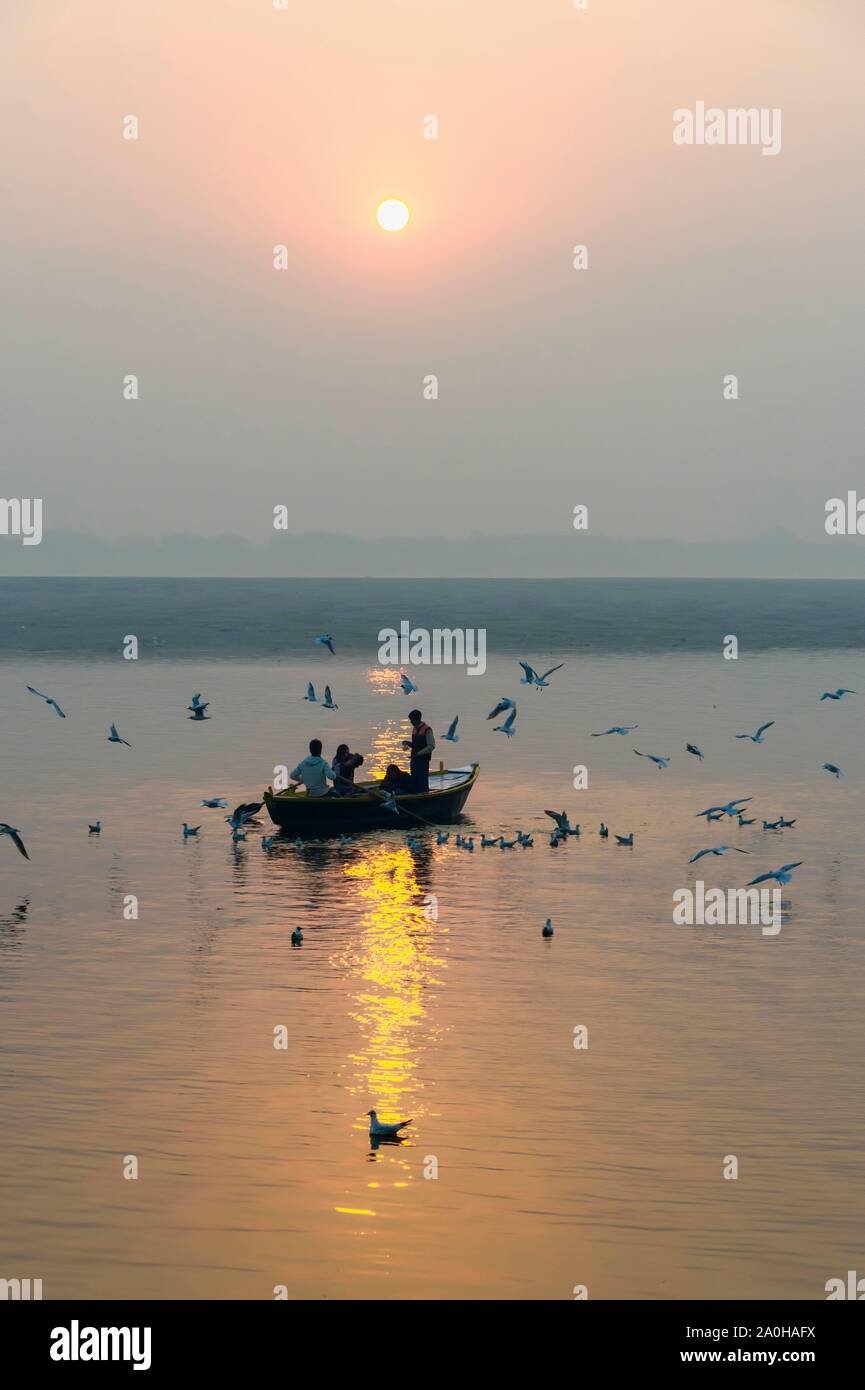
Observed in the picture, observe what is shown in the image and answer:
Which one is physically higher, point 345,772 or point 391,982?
point 345,772

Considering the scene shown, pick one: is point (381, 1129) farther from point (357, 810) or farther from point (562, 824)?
point (357, 810)

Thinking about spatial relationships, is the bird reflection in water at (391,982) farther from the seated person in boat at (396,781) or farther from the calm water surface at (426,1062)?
the seated person in boat at (396,781)

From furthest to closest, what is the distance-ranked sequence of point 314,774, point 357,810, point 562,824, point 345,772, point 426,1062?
point 345,772
point 357,810
point 314,774
point 562,824
point 426,1062

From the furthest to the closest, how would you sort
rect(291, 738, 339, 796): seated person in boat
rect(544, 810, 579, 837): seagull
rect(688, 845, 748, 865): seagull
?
rect(291, 738, 339, 796): seated person in boat < rect(544, 810, 579, 837): seagull < rect(688, 845, 748, 865): seagull

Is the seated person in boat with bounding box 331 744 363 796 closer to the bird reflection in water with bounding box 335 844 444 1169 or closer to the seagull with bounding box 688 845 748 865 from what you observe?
the bird reflection in water with bounding box 335 844 444 1169

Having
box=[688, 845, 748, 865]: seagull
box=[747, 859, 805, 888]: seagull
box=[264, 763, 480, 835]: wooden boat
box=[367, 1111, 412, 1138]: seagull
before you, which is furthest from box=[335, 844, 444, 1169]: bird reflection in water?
box=[747, 859, 805, 888]: seagull

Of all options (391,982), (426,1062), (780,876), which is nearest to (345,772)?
(780,876)
